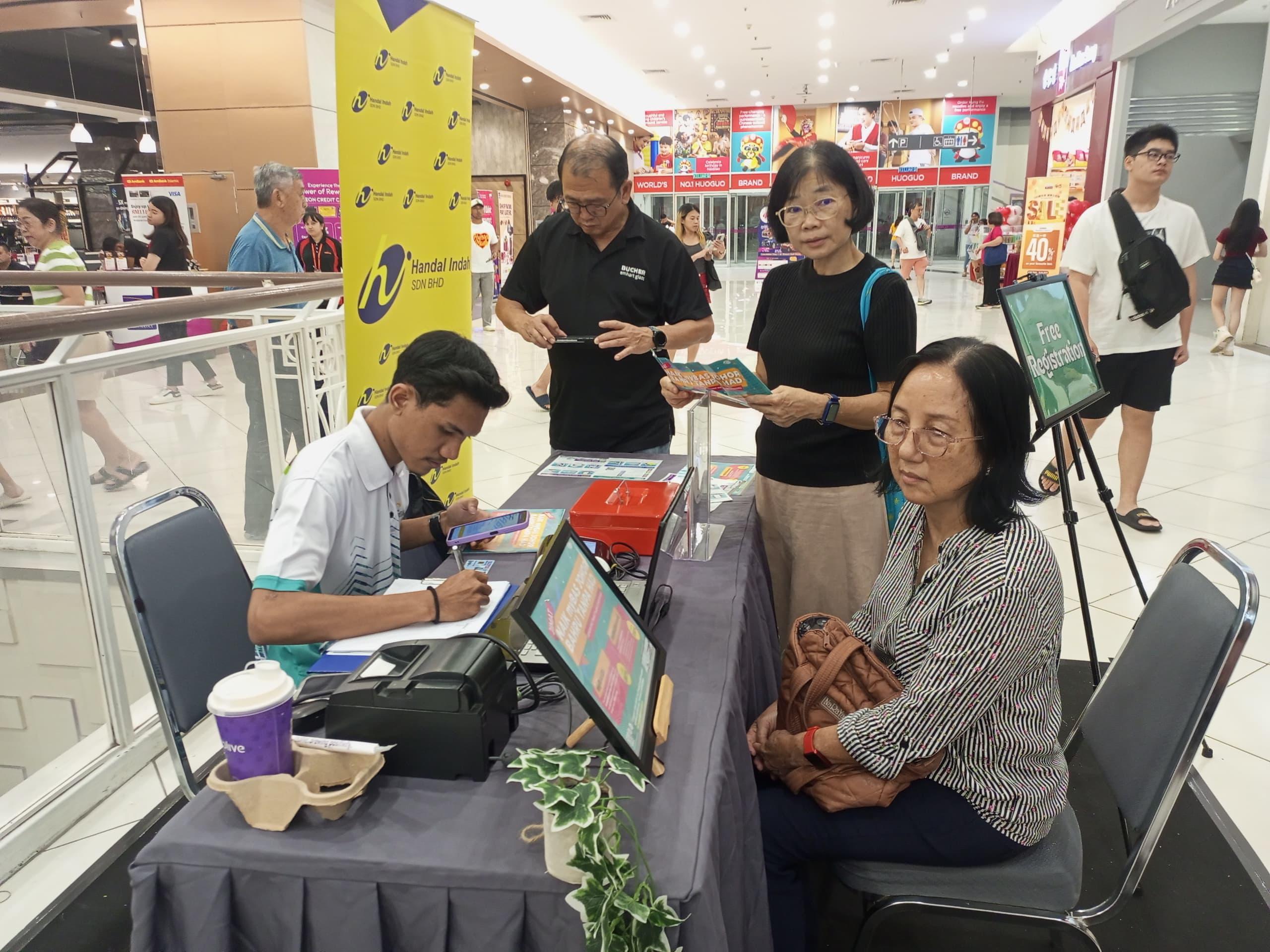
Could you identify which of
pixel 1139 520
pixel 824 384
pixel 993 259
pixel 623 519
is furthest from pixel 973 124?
pixel 623 519

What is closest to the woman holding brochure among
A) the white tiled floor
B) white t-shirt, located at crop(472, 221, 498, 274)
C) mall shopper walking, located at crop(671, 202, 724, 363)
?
the white tiled floor

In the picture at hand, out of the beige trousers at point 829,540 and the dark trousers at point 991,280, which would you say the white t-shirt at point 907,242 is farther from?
the beige trousers at point 829,540

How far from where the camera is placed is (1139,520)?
13.4 feet

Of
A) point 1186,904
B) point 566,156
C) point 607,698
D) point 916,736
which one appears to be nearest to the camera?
point 607,698

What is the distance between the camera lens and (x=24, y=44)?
11.7 meters

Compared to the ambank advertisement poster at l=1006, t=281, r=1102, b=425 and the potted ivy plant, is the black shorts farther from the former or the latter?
the potted ivy plant

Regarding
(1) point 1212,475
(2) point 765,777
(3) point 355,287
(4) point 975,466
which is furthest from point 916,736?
(1) point 1212,475

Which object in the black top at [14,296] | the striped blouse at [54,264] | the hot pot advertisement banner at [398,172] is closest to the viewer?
the hot pot advertisement banner at [398,172]

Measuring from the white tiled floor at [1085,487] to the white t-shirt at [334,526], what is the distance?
0.84 metres

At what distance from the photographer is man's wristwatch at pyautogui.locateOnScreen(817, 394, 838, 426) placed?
1.97 meters

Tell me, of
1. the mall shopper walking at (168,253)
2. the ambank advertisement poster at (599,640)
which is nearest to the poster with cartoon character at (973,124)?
the mall shopper walking at (168,253)

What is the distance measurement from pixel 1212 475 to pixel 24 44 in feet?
49.1

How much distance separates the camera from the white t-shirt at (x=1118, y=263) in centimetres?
386

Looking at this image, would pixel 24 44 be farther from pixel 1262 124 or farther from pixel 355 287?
pixel 1262 124
